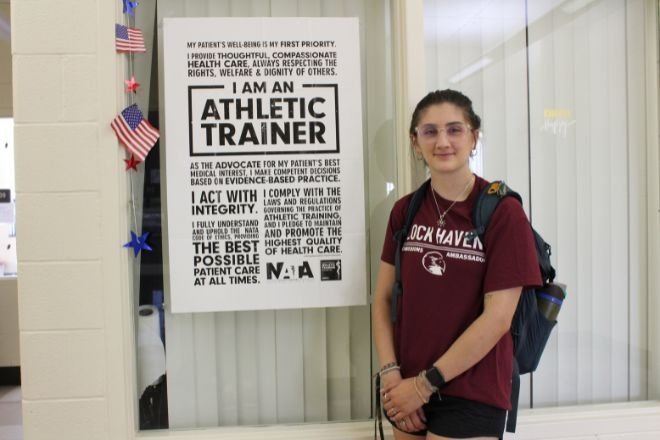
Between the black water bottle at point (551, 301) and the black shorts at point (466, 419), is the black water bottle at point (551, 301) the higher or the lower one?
the higher one

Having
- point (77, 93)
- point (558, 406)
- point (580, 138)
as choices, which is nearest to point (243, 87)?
point (77, 93)

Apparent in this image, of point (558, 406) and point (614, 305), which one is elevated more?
point (614, 305)

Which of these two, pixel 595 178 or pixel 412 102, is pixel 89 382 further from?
pixel 595 178

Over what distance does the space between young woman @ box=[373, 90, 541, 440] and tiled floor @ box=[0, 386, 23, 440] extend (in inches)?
114

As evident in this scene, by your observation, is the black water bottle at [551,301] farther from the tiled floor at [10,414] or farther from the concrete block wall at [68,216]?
the tiled floor at [10,414]

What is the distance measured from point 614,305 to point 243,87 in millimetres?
1826

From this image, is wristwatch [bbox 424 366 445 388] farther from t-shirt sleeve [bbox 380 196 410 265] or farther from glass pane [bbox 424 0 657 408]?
glass pane [bbox 424 0 657 408]

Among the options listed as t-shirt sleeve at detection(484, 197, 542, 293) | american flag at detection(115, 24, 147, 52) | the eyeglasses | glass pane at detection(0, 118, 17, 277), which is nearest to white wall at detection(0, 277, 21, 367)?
glass pane at detection(0, 118, 17, 277)

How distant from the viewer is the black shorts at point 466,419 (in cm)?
139

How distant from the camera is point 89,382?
1.79 metres

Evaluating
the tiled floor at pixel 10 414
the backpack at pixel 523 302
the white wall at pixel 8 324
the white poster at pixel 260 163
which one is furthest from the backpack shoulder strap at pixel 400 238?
the white wall at pixel 8 324

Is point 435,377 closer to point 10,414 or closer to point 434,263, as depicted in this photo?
point 434,263

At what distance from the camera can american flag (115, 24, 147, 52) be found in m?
1.82

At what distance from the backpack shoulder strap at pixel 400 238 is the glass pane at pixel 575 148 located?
0.65 meters
